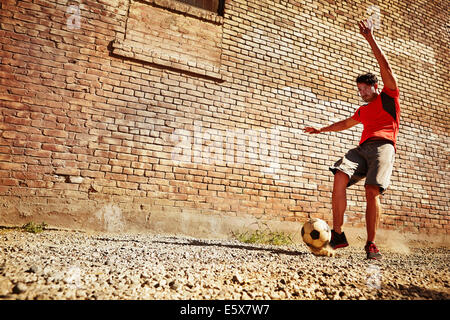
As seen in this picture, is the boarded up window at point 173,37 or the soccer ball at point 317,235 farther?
the boarded up window at point 173,37

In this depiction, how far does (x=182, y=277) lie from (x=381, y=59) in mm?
2710

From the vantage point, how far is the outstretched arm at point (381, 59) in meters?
2.67

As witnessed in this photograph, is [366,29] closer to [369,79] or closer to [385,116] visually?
[369,79]

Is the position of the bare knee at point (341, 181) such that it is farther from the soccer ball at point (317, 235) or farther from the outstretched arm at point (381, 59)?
the outstretched arm at point (381, 59)

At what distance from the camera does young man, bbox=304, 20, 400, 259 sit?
271 centimetres

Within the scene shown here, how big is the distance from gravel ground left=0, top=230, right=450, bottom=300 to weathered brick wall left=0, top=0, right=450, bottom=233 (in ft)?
4.24

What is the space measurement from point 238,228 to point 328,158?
2.04 metres

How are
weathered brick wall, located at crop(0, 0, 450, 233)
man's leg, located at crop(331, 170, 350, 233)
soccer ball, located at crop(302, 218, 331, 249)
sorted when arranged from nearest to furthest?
soccer ball, located at crop(302, 218, 331, 249) < man's leg, located at crop(331, 170, 350, 233) < weathered brick wall, located at crop(0, 0, 450, 233)

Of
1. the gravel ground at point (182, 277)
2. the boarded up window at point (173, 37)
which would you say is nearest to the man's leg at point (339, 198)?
the gravel ground at point (182, 277)

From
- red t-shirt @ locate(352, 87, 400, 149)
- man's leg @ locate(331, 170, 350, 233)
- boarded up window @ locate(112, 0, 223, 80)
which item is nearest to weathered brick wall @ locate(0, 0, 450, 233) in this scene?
boarded up window @ locate(112, 0, 223, 80)

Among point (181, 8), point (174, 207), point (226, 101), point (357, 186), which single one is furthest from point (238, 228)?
point (181, 8)

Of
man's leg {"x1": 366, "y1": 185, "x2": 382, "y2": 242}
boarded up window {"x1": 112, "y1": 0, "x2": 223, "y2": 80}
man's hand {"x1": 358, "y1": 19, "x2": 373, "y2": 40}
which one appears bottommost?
man's leg {"x1": 366, "y1": 185, "x2": 382, "y2": 242}

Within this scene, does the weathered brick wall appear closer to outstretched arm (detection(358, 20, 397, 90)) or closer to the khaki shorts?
the khaki shorts

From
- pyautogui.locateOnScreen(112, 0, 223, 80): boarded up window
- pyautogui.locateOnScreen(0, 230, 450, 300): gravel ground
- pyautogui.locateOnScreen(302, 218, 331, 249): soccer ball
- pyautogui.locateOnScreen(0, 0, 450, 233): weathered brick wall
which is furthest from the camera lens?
pyautogui.locateOnScreen(112, 0, 223, 80): boarded up window
